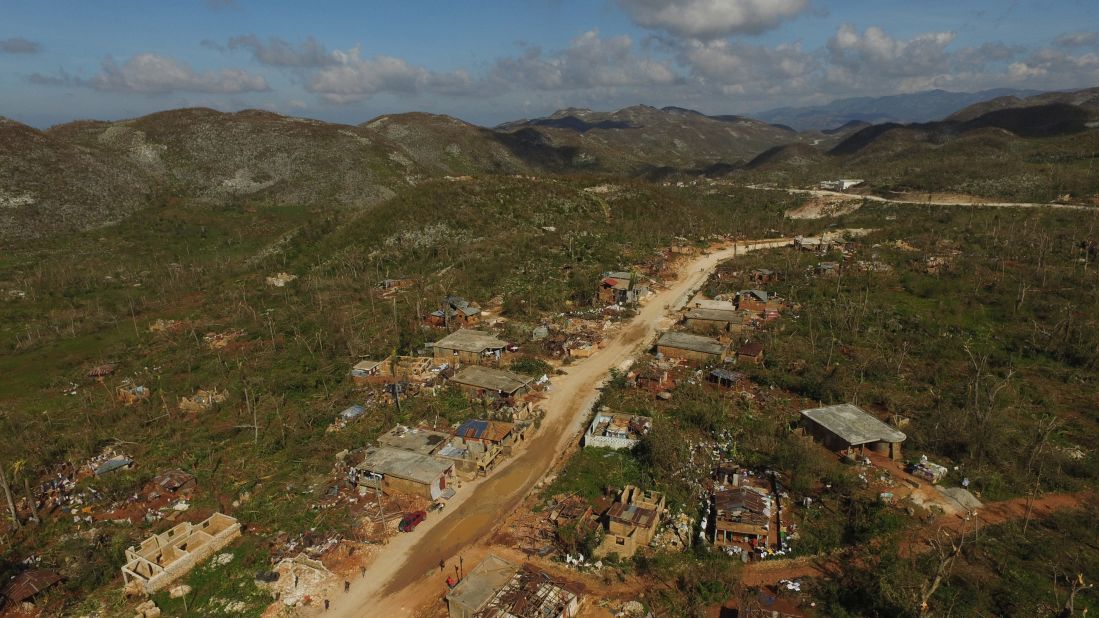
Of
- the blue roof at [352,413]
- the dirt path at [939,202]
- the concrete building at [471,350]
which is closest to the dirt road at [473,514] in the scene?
the concrete building at [471,350]

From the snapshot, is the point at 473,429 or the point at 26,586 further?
the point at 473,429

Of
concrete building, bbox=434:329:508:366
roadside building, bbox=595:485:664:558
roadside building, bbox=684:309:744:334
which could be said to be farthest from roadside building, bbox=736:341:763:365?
roadside building, bbox=595:485:664:558

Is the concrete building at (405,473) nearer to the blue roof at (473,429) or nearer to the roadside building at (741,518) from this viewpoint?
the blue roof at (473,429)

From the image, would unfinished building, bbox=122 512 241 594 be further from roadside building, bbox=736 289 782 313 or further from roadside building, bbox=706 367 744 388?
roadside building, bbox=736 289 782 313

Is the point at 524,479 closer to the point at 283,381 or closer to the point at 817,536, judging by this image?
the point at 817,536

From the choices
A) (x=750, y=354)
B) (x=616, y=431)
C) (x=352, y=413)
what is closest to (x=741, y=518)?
(x=616, y=431)

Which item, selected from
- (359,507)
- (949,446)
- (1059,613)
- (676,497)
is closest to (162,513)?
(359,507)

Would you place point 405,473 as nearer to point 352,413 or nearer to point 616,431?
point 352,413
